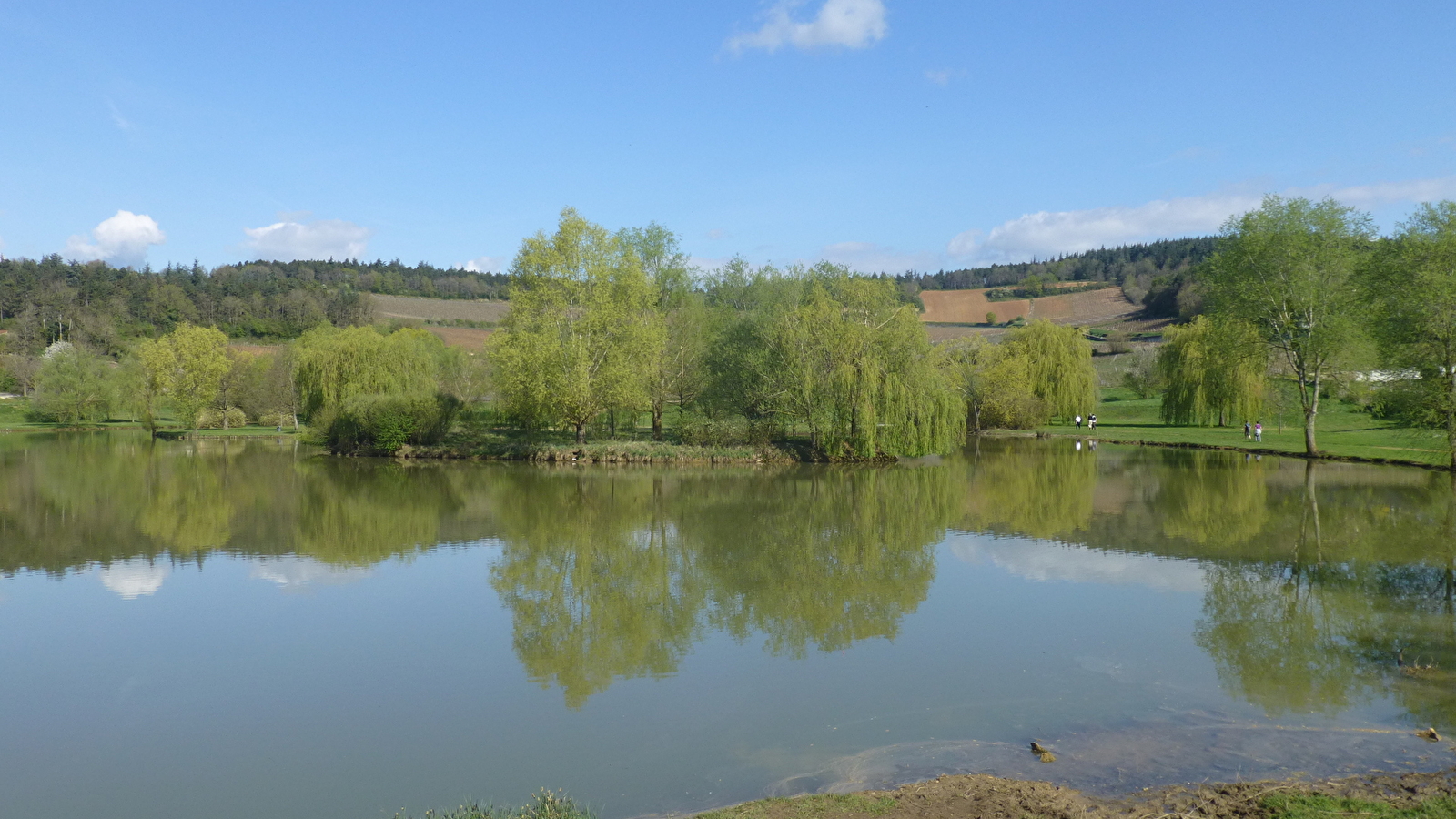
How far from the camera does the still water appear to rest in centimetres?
734

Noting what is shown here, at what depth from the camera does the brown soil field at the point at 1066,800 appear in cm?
610

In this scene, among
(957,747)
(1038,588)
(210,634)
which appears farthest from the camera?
(1038,588)

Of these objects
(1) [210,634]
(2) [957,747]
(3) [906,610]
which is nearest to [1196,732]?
(2) [957,747]

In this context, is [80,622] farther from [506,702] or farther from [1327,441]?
[1327,441]

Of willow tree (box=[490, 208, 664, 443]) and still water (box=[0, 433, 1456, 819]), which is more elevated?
willow tree (box=[490, 208, 664, 443])

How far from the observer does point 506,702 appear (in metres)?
8.94

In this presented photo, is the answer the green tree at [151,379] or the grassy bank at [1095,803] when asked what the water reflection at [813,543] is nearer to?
the grassy bank at [1095,803]

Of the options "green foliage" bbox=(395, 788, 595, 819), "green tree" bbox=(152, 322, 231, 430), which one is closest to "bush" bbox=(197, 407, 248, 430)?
"green tree" bbox=(152, 322, 231, 430)

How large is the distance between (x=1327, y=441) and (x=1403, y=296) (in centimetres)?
1530

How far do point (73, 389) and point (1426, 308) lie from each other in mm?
73181

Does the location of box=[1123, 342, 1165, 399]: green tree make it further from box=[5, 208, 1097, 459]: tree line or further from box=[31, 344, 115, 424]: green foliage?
box=[31, 344, 115, 424]: green foliage

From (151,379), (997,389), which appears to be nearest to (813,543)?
(997,389)

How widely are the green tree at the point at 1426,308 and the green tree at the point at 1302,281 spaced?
485 cm

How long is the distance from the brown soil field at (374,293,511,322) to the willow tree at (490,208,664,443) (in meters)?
68.0
